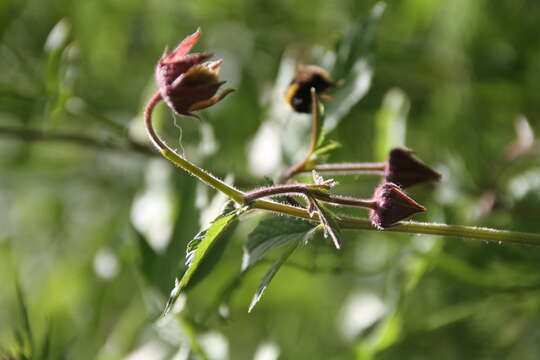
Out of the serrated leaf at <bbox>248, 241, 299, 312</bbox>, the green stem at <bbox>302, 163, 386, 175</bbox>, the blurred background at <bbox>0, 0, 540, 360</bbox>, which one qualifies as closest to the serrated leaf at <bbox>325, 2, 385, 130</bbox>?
the blurred background at <bbox>0, 0, 540, 360</bbox>

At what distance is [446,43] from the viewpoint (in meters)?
1.04

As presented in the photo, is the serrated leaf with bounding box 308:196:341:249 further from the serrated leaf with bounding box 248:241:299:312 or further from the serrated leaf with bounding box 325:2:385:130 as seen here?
the serrated leaf with bounding box 325:2:385:130

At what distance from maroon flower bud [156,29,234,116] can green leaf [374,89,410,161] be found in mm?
355

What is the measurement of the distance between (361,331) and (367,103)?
37 centimetres

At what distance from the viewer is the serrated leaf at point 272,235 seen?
0.45 meters

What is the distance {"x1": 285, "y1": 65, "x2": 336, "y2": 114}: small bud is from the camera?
0.55 metres

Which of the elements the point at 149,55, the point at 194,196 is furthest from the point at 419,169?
the point at 149,55

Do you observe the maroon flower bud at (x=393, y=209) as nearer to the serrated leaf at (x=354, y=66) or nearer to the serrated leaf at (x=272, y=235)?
the serrated leaf at (x=272, y=235)

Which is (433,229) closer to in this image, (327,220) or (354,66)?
(327,220)

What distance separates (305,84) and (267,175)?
214 millimetres

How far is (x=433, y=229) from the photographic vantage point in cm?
41

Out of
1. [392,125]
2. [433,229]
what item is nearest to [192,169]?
[433,229]

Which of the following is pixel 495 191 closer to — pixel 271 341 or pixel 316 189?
pixel 271 341

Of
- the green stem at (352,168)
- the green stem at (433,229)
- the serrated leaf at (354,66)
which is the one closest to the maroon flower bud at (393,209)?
the green stem at (433,229)
